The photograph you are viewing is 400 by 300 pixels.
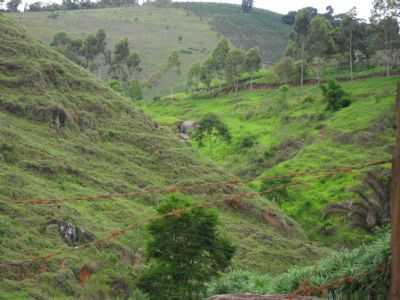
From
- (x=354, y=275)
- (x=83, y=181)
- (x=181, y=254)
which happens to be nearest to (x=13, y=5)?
(x=83, y=181)

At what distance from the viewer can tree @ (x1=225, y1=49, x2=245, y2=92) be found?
73938 mm

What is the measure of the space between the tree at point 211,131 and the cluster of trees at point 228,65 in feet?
71.8

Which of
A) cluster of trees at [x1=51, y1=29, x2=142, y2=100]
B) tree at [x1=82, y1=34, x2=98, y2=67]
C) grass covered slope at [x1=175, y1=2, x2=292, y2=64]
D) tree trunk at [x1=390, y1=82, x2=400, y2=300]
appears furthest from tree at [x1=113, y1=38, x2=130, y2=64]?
tree trunk at [x1=390, y1=82, x2=400, y2=300]

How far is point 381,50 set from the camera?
68.9 metres

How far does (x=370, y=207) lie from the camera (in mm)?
30234

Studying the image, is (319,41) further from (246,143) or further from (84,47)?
(84,47)

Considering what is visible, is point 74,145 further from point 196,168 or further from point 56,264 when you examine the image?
point 56,264

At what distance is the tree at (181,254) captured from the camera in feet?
63.3

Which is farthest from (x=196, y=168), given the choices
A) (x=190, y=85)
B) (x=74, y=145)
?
(x=190, y=85)

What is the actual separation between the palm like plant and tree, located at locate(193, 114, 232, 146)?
1810 cm

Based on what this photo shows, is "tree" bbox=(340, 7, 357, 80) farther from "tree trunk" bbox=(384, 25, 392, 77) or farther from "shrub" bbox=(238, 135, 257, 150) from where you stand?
"shrub" bbox=(238, 135, 257, 150)

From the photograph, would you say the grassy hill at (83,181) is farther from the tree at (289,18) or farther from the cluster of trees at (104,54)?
the tree at (289,18)

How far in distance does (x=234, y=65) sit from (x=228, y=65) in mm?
727

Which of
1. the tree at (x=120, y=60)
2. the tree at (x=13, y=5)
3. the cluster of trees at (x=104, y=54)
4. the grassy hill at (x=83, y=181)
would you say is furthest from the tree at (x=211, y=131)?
the tree at (x=13, y=5)
